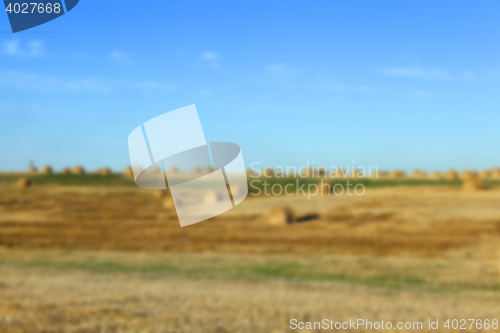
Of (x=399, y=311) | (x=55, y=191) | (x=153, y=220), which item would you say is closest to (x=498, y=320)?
(x=399, y=311)

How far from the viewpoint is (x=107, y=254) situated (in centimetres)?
2127

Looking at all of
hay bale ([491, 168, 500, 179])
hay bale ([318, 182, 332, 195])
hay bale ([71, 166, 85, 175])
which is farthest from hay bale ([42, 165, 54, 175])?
hay bale ([491, 168, 500, 179])

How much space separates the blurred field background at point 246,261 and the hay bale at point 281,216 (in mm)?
67

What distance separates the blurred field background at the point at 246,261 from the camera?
1035 cm

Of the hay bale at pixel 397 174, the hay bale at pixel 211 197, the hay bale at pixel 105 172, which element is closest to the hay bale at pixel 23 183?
the hay bale at pixel 105 172

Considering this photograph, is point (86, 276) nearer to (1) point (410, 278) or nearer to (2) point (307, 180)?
(1) point (410, 278)

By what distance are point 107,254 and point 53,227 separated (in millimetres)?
9971

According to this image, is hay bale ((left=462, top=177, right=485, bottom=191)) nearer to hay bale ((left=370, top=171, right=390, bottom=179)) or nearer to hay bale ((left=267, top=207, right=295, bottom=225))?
hay bale ((left=267, top=207, right=295, bottom=225))

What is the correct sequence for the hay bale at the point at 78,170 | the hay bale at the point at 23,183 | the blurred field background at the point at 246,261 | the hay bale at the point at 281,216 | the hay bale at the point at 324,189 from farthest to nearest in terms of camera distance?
the hay bale at the point at 78,170 → the hay bale at the point at 23,183 → the hay bale at the point at 324,189 → the hay bale at the point at 281,216 → the blurred field background at the point at 246,261

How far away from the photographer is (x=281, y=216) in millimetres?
29531

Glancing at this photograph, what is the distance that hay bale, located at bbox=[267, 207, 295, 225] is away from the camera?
1160 inches

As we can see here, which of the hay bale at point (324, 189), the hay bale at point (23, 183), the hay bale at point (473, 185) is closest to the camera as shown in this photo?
the hay bale at point (473, 185)

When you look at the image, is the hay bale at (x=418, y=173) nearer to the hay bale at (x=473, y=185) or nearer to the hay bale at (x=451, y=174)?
the hay bale at (x=451, y=174)

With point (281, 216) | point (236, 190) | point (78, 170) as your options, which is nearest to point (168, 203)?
point (236, 190)
